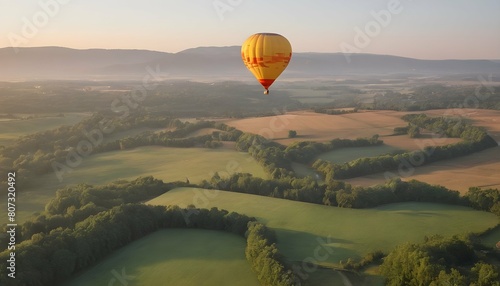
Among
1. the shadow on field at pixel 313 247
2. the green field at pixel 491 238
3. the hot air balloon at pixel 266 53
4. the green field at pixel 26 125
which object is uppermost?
the hot air balloon at pixel 266 53

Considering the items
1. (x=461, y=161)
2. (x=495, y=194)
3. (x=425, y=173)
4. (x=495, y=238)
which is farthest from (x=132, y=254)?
(x=461, y=161)

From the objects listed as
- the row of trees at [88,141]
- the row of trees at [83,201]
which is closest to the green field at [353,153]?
the row of trees at [88,141]

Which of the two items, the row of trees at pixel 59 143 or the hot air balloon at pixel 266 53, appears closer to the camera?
the hot air balloon at pixel 266 53

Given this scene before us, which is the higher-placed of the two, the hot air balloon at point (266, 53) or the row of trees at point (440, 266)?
the hot air balloon at point (266, 53)

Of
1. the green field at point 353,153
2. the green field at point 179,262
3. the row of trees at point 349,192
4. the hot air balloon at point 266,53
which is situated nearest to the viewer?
the green field at point 179,262

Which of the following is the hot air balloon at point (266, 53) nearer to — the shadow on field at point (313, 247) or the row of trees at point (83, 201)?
the shadow on field at point (313, 247)

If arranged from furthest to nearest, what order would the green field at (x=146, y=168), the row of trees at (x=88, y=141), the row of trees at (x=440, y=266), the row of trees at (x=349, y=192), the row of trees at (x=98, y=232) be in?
the row of trees at (x=88, y=141)
the green field at (x=146, y=168)
the row of trees at (x=349, y=192)
the row of trees at (x=98, y=232)
the row of trees at (x=440, y=266)

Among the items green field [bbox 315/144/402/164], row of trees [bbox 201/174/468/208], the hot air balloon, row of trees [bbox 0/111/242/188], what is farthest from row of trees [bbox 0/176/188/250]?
green field [bbox 315/144/402/164]

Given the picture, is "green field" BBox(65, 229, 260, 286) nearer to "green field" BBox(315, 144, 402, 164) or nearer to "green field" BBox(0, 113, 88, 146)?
"green field" BBox(315, 144, 402, 164)
